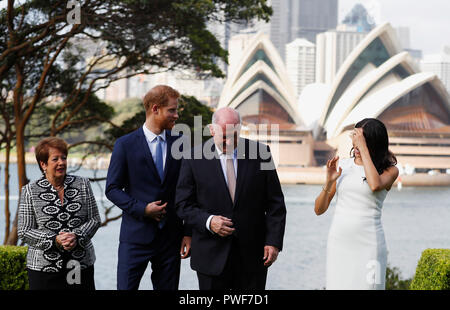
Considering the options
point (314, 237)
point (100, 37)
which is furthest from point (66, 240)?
point (314, 237)

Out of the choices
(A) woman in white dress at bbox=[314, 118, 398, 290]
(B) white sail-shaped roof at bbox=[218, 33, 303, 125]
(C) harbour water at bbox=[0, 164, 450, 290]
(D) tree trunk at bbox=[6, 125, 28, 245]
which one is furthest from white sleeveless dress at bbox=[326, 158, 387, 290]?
(B) white sail-shaped roof at bbox=[218, 33, 303, 125]

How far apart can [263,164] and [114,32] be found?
17.2ft

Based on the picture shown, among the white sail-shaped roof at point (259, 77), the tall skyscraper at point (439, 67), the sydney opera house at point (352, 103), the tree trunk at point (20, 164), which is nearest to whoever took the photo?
the tree trunk at point (20, 164)

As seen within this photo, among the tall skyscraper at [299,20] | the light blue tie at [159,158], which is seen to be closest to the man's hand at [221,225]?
the light blue tie at [159,158]

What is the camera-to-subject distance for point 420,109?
115ft

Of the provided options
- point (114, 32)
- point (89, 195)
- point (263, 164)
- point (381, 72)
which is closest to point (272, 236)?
point (263, 164)

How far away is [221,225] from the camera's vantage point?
212 centimetres

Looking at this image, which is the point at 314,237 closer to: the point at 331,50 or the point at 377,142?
the point at 377,142

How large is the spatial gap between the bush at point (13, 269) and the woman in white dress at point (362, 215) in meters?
2.16

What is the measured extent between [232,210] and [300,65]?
55362mm

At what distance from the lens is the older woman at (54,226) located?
7.29 ft

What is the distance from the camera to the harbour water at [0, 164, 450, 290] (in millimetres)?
18484

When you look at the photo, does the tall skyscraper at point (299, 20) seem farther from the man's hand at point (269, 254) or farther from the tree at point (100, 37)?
the man's hand at point (269, 254)

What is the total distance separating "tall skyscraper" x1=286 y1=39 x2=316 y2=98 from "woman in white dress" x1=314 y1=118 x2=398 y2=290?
176ft
